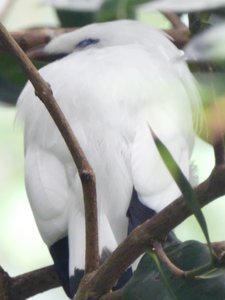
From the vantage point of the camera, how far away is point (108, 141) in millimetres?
1781

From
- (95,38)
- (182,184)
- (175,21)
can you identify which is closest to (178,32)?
(175,21)

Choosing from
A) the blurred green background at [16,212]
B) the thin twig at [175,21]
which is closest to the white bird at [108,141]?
the thin twig at [175,21]

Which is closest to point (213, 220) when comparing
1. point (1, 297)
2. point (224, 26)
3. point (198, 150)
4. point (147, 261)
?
point (198, 150)

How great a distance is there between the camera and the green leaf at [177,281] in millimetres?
1214

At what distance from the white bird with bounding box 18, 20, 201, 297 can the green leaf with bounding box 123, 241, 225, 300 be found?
28 cm

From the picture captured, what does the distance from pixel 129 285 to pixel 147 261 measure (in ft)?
0.24

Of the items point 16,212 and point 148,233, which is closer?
point 148,233

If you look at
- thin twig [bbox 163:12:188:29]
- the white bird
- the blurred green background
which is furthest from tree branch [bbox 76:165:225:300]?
the blurred green background

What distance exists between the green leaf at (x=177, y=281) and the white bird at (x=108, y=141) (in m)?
0.28

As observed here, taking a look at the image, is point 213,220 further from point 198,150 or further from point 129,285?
point 129,285

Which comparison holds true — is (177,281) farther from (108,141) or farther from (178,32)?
(178,32)

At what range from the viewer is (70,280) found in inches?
65.4

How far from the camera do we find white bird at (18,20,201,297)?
5.42 ft

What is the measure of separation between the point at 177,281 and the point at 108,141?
1.92 ft
